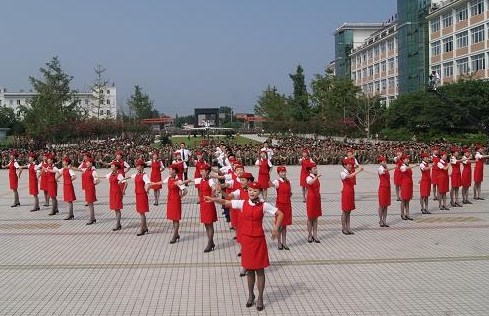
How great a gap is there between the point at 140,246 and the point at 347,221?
13.9 ft

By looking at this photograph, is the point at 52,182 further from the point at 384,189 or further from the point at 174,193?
the point at 384,189

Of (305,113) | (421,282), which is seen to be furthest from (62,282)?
(305,113)

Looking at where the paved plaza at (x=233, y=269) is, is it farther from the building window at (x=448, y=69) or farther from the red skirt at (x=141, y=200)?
the building window at (x=448, y=69)

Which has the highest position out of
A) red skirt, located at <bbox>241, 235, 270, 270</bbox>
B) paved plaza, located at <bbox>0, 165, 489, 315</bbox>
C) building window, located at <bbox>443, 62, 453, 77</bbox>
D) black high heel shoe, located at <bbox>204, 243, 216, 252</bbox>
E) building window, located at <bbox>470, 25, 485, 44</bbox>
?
Answer: building window, located at <bbox>470, 25, 485, 44</bbox>

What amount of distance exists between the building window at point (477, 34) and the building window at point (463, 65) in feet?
7.08

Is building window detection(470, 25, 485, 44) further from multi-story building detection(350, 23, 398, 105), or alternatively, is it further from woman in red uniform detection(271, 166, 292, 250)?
woman in red uniform detection(271, 166, 292, 250)

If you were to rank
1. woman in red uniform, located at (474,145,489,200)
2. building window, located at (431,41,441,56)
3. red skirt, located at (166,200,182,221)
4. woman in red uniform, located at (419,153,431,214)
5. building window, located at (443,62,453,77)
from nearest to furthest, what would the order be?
red skirt, located at (166,200,182,221), woman in red uniform, located at (419,153,431,214), woman in red uniform, located at (474,145,489,200), building window, located at (443,62,453,77), building window, located at (431,41,441,56)

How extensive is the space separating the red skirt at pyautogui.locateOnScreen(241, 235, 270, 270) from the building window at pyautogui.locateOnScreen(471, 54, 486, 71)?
42819 mm

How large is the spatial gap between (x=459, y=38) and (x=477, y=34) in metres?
3.53

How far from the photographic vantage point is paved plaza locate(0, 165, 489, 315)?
283 inches

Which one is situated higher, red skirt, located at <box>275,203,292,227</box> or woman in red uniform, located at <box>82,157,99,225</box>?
woman in red uniform, located at <box>82,157,99,225</box>

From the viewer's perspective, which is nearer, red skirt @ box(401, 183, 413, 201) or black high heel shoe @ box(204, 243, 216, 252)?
black high heel shoe @ box(204, 243, 216, 252)

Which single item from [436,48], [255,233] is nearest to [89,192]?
[255,233]

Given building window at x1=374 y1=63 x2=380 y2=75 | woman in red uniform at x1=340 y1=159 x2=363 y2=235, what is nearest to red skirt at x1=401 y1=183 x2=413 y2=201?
woman in red uniform at x1=340 y1=159 x2=363 y2=235
